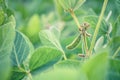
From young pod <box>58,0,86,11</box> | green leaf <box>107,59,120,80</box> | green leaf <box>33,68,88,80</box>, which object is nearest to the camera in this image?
green leaf <box>33,68,88,80</box>

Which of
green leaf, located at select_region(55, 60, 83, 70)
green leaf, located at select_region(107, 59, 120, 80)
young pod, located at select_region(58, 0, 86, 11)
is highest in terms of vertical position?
young pod, located at select_region(58, 0, 86, 11)

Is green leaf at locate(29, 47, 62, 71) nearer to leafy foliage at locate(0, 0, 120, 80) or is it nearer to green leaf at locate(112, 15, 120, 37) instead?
leafy foliage at locate(0, 0, 120, 80)

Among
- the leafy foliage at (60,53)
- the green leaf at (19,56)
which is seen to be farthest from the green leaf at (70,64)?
the green leaf at (19,56)

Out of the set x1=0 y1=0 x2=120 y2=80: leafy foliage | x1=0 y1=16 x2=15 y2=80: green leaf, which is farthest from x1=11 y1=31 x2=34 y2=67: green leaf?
x1=0 y1=16 x2=15 y2=80: green leaf

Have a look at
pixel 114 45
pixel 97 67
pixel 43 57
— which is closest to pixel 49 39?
pixel 43 57

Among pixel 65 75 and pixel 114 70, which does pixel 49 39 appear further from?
pixel 65 75

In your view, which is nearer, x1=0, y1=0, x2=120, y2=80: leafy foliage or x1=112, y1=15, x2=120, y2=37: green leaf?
x1=0, y1=0, x2=120, y2=80: leafy foliage

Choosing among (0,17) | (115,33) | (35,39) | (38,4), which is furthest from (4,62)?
(38,4)
